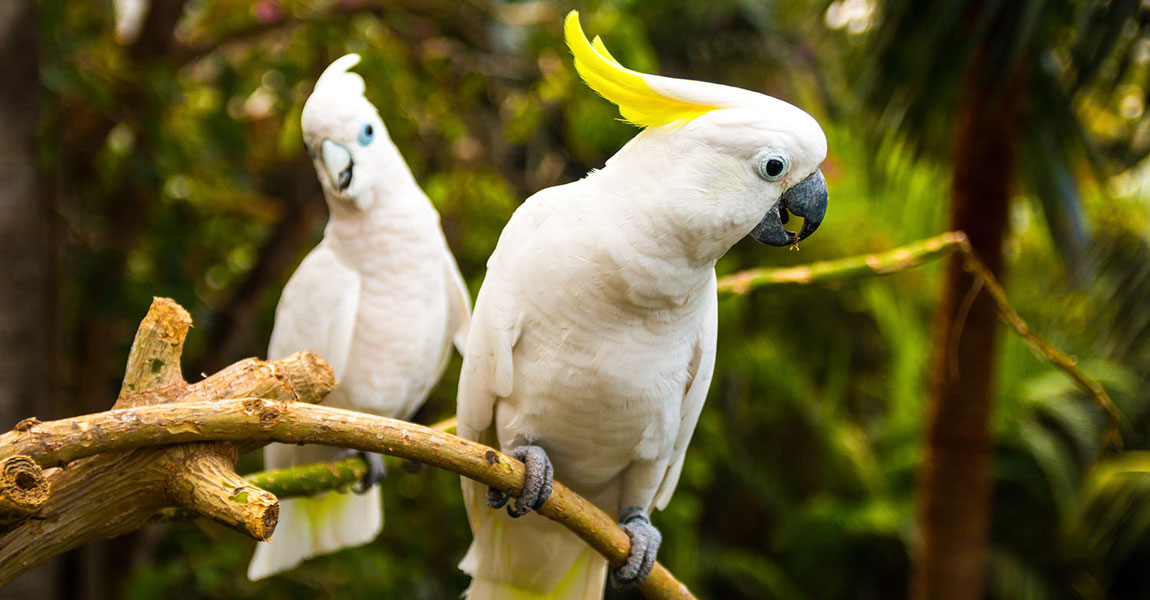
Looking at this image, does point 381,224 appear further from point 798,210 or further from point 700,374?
point 798,210

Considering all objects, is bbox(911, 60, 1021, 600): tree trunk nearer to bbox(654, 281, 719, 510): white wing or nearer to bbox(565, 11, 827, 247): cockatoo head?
bbox(654, 281, 719, 510): white wing

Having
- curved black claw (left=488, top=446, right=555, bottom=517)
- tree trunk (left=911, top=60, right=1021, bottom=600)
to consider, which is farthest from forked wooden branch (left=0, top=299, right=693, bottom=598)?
tree trunk (left=911, top=60, right=1021, bottom=600)

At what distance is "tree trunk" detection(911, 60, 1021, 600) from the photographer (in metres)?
2.26

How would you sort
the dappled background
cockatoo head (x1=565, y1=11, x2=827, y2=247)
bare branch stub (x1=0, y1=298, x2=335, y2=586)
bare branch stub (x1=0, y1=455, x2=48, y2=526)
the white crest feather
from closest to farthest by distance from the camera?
bare branch stub (x1=0, y1=455, x2=48, y2=526), bare branch stub (x1=0, y1=298, x2=335, y2=586), cockatoo head (x1=565, y1=11, x2=827, y2=247), the white crest feather, the dappled background

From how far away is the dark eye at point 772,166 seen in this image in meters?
1.12

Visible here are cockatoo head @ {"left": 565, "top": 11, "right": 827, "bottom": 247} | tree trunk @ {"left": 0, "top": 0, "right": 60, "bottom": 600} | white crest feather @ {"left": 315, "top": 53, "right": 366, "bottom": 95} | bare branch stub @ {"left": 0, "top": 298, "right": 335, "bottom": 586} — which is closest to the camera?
bare branch stub @ {"left": 0, "top": 298, "right": 335, "bottom": 586}

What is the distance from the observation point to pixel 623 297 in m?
1.22

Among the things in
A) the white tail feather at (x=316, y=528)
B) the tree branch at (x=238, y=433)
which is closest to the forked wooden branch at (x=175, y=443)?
the tree branch at (x=238, y=433)

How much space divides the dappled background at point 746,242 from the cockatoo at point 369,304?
59 cm

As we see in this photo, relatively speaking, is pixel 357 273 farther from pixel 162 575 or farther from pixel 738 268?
pixel 738 268

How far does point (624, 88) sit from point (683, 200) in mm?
160

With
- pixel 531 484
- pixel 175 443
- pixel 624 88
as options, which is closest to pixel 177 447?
pixel 175 443

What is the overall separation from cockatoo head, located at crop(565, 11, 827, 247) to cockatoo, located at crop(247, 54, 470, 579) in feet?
2.12

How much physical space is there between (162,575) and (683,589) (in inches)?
71.9
